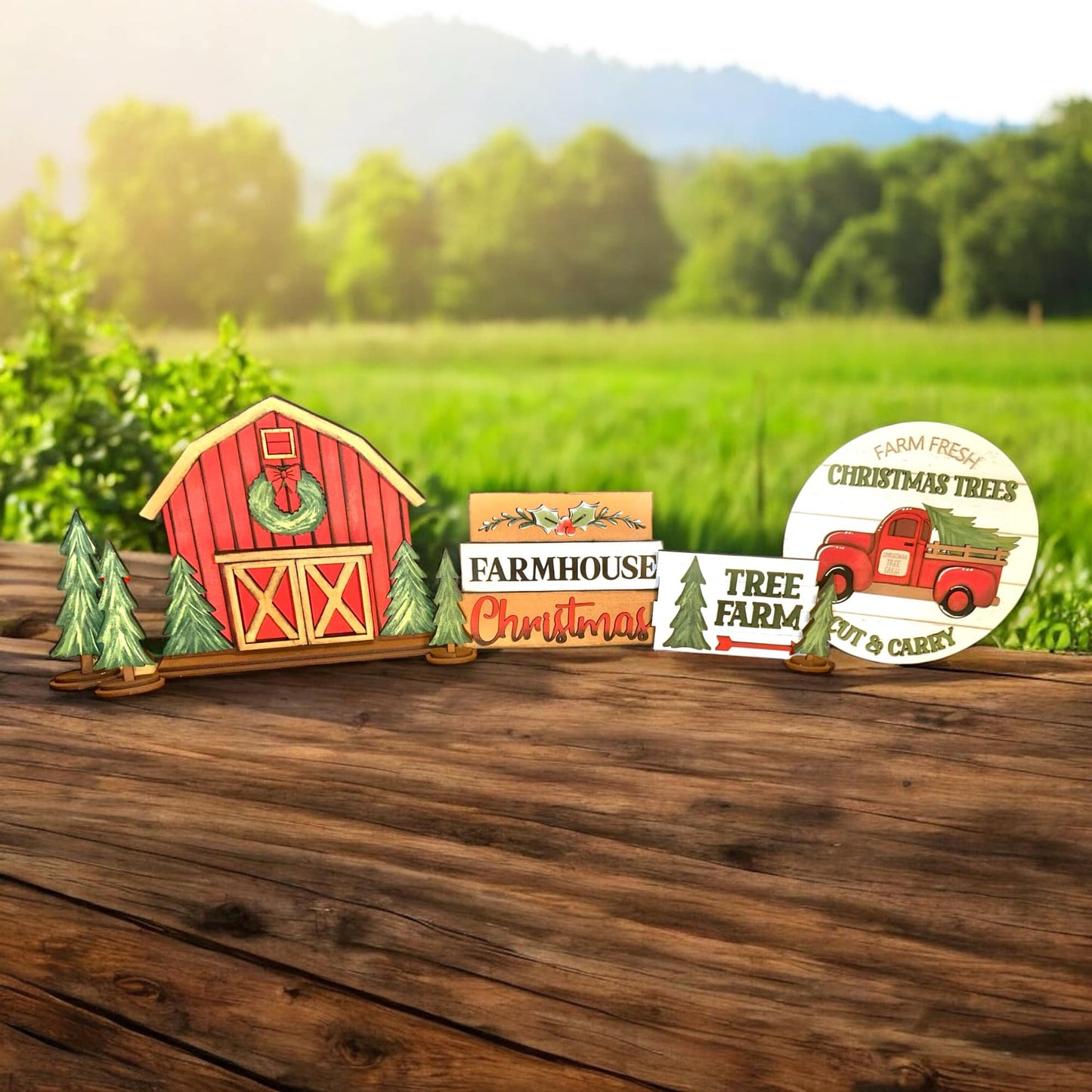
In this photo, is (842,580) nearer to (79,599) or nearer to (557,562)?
(557,562)

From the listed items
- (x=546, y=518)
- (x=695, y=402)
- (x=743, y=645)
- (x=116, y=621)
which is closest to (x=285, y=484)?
(x=116, y=621)

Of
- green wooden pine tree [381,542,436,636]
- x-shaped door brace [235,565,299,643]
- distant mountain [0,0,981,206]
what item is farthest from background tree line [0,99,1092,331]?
x-shaped door brace [235,565,299,643]

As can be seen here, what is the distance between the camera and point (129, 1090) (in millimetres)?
986

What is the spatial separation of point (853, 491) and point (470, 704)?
30.6 inches

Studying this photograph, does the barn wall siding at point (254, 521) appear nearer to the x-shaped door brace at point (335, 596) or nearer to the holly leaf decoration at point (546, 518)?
the x-shaped door brace at point (335, 596)

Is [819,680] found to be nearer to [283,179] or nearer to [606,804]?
[606,804]

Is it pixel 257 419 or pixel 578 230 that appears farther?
pixel 578 230

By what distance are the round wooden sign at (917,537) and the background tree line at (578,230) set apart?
1861mm

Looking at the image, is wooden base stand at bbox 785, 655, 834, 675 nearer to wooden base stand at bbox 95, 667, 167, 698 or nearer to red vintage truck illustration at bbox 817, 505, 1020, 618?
red vintage truck illustration at bbox 817, 505, 1020, 618

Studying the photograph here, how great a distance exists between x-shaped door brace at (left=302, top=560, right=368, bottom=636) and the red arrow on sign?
643 millimetres

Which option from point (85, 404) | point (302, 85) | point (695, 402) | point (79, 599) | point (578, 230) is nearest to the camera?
point (79, 599)

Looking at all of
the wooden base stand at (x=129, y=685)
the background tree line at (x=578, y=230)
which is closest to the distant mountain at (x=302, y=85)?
the background tree line at (x=578, y=230)

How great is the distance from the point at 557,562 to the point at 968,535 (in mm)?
720

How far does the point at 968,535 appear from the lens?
5.91ft
